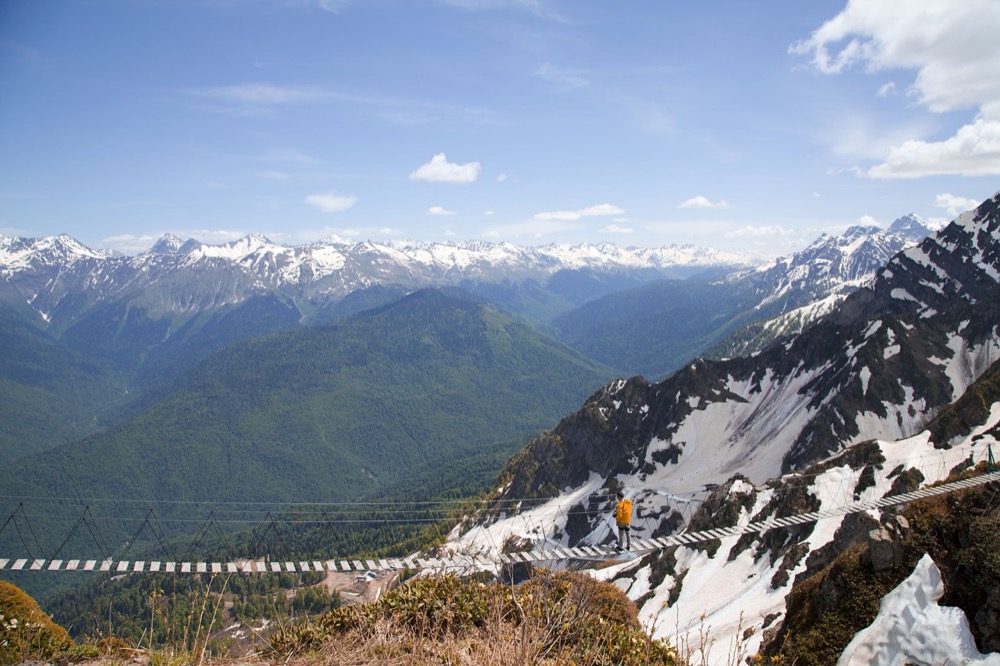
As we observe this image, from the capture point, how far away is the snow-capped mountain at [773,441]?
62.3 metres

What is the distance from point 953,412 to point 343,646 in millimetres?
80000

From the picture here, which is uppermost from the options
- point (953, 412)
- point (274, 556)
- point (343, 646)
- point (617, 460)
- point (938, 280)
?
point (938, 280)

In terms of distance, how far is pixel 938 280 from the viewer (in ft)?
572

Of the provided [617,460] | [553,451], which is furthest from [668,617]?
[553,451]

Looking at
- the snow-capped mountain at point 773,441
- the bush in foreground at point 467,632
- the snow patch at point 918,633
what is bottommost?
the snow-capped mountain at point 773,441

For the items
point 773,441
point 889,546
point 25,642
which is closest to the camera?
point 25,642

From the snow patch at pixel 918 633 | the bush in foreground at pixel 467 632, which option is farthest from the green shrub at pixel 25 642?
the snow patch at pixel 918 633

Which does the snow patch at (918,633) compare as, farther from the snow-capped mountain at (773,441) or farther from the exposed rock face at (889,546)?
the snow-capped mountain at (773,441)

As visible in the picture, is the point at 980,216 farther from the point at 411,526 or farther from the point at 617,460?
the point at 411,526

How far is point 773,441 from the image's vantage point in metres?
116

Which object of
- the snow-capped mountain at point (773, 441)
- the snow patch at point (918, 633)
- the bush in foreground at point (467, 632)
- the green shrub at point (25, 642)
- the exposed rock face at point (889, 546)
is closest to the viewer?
the bush in foreground at point (467, 632)

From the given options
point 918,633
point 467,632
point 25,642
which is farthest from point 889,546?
point 25,642

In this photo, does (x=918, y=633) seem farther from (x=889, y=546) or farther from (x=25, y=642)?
(x=25, y=642)

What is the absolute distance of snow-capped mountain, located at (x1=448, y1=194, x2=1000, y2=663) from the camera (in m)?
62.3
